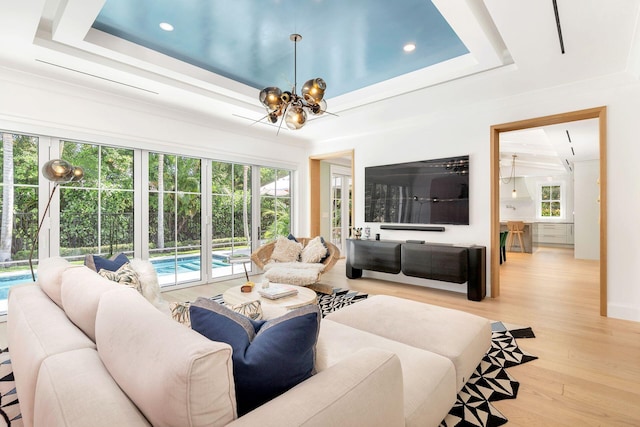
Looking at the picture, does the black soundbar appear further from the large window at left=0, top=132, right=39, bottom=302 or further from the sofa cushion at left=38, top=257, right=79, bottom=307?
the large window at left=0, top=132, right=39, bottom=302

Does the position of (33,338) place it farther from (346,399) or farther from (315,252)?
(315,252)

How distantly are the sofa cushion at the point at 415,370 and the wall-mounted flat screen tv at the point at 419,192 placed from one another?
3.15 meters

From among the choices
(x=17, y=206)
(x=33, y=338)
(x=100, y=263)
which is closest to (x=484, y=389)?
(x=33, y=338)

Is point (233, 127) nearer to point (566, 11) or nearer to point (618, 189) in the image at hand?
point (566, 11)

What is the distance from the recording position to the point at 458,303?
4.01 m

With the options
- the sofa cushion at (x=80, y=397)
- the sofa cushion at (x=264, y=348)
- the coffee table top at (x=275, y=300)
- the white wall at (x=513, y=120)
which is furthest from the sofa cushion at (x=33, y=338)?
the white wall at (x=513, y=120)

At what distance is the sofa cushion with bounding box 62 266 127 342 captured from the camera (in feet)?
4.59

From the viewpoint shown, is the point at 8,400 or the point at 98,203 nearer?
the point at 8,400

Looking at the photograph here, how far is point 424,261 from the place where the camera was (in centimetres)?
447

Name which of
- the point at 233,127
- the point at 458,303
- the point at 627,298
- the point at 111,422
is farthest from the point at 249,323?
the point at 233,127

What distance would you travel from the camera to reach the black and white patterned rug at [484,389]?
1775 mm

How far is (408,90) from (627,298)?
3.39 m

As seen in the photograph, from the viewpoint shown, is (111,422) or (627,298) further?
(627,298)

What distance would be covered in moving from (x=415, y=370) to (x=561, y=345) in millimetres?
2075
